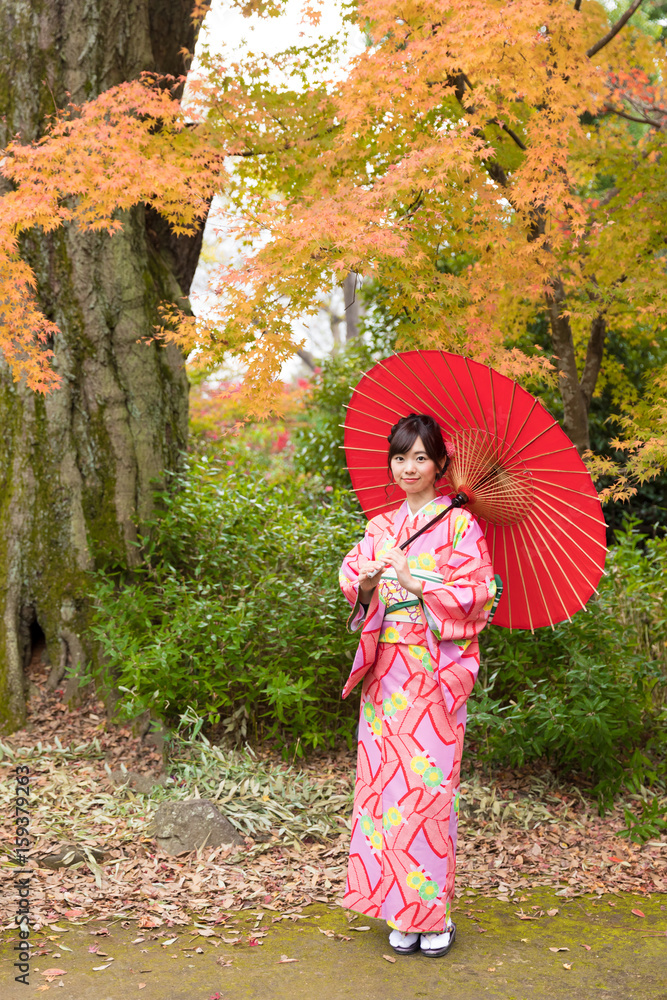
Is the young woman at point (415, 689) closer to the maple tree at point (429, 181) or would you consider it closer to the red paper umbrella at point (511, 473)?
the red paper umbrella at point (511, 473)

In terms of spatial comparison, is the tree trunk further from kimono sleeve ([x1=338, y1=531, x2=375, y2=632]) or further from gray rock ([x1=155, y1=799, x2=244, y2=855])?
kimono sleeve ([x1=338, y1=531, x2=375, y2=632])

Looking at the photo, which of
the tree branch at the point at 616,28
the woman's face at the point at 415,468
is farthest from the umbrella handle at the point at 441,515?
the tree branch at the point at 616,28

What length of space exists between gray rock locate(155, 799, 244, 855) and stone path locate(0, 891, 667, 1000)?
0.52 metres

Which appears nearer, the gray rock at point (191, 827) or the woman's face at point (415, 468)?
the woman's face at point (415, 468)

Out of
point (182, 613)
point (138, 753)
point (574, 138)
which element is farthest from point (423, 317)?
point (138, 753)

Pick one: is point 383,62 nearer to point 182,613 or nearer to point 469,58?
point 469,58

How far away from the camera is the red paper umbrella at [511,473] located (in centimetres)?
256

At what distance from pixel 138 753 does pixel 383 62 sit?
3563mm

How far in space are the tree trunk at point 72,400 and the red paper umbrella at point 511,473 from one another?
2205mm

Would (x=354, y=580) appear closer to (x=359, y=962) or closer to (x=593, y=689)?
(x=359, y=962)

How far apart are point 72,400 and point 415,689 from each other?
3.02 metres

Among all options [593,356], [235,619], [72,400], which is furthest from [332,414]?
[235,619]

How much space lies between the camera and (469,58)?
3514 mm

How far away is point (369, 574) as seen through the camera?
8.56ft
